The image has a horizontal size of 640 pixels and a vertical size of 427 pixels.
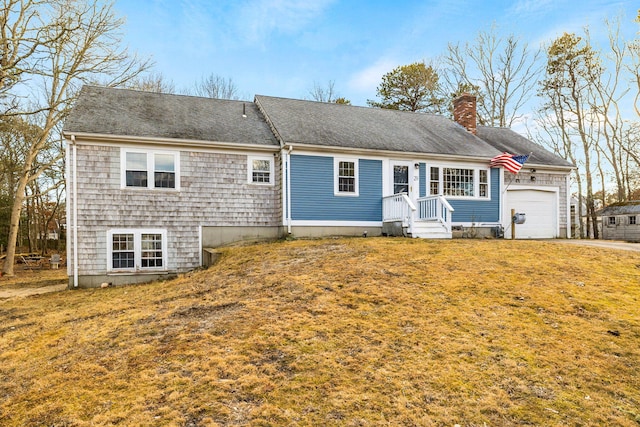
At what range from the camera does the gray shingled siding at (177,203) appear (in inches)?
444

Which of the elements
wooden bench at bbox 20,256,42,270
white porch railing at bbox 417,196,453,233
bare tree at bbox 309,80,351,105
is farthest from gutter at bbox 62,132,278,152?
bare tree at bbox 309,80,351,105

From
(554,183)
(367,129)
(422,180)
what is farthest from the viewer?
(554,183)

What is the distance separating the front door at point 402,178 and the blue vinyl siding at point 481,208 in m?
1.74

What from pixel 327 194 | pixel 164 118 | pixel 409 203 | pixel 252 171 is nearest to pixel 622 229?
pixel 409 203

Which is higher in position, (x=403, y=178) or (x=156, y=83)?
(x=156, y=83)

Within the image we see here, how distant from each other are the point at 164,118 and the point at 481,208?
39.7 feet

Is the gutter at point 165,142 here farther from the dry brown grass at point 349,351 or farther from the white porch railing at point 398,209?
the dry brown grass at point 349,351

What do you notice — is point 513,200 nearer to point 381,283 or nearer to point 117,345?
point 381,283

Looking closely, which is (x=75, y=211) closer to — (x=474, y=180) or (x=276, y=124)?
(x=276, y=124)

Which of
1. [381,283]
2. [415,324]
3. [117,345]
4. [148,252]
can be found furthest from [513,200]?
[117,345]

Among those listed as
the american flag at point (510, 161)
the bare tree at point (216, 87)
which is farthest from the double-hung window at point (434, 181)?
the bare tree at point (216, 87)

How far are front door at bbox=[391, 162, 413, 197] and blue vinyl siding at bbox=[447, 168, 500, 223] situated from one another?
68.4 inches

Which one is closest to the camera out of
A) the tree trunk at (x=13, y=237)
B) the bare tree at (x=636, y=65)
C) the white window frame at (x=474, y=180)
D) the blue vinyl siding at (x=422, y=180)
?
the blue vinyl siding at (x=422, y=180)

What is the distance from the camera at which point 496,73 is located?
28.1m
